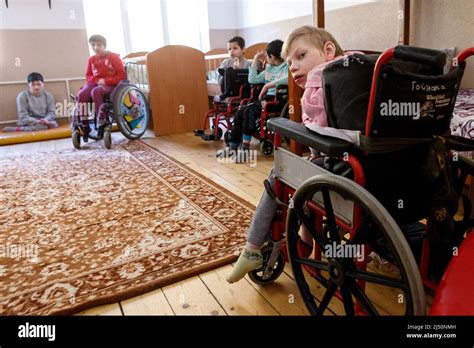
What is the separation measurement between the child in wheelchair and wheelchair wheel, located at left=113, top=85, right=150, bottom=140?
3.42ft

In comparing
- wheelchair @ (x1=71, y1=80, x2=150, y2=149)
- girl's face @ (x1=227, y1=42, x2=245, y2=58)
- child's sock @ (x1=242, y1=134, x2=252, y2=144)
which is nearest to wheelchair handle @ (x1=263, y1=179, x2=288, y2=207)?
child's sock @ (x1=242, y1=134, x2=252, y2=144)

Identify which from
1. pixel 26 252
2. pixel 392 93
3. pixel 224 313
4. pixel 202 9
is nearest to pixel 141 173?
pixel 26 252

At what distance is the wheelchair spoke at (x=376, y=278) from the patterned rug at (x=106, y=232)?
639 mm

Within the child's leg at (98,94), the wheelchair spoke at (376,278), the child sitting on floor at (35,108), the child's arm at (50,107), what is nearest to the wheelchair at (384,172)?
the wheelchair spoke at (376,278)

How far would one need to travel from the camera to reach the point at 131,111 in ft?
11.6

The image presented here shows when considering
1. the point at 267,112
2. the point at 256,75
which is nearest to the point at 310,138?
the point at 267,112

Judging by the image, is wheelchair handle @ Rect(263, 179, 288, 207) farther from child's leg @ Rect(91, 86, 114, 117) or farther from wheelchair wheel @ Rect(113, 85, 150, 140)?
child's leg @ Rect(91, 86, 114, 117)

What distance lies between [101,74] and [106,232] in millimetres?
2221

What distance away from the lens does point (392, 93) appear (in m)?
0.77

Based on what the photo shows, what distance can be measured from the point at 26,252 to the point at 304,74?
51.4 inches

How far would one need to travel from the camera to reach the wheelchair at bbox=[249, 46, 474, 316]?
0.76m

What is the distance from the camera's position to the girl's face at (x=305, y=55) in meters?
1.08

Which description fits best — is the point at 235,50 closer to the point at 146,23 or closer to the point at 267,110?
the point at 267,110

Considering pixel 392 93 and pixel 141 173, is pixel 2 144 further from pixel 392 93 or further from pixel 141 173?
pixel 392 93
